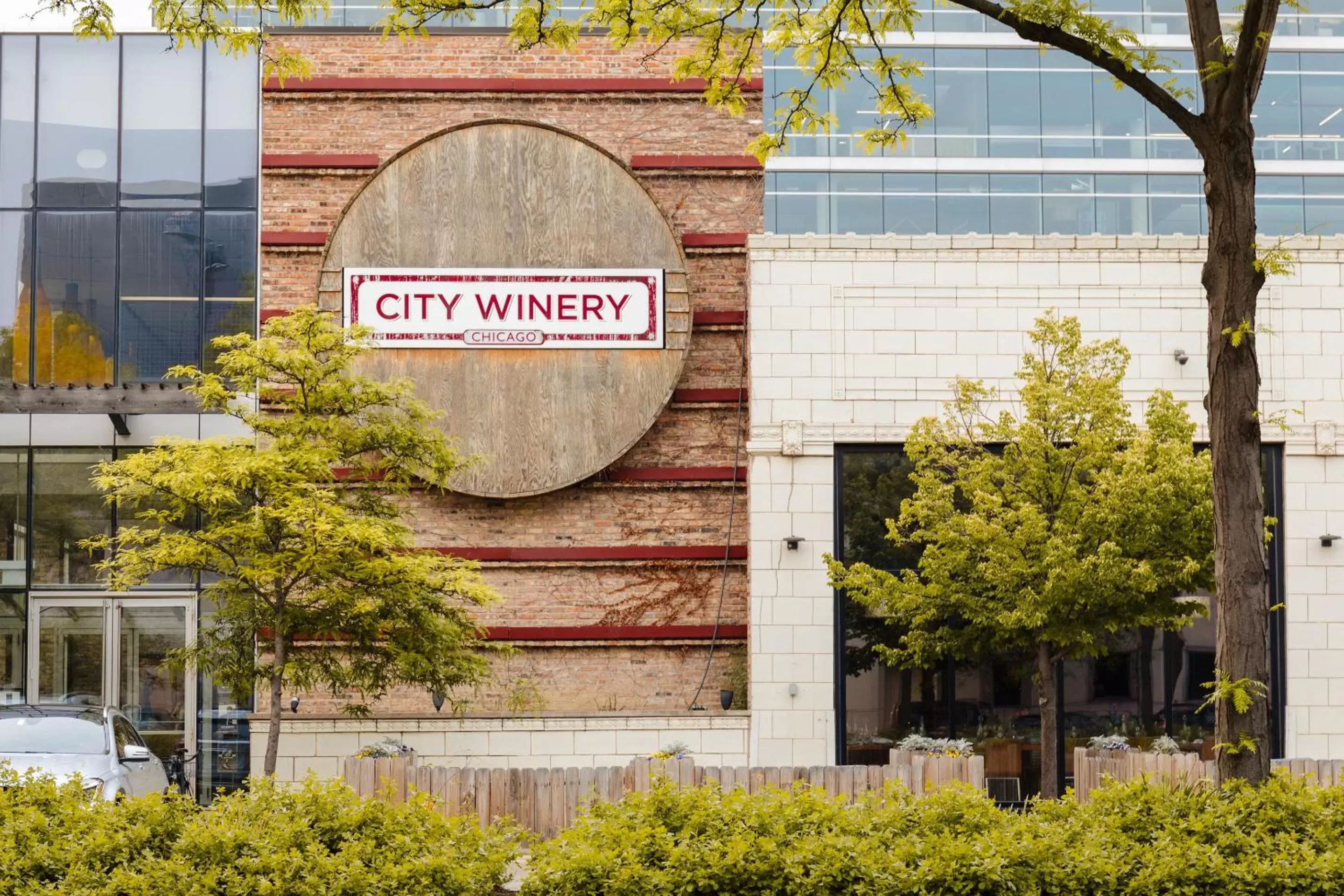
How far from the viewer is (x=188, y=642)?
20.6 m

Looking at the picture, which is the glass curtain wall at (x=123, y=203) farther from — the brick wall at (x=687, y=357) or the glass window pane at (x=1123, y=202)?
the glass window pane at (x=1123, y=202)

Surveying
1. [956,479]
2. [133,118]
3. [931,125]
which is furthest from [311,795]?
[931,125]

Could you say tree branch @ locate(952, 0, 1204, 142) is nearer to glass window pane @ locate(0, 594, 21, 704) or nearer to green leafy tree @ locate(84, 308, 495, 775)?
green leafy tree @ locate(84, 308, 495, 775)

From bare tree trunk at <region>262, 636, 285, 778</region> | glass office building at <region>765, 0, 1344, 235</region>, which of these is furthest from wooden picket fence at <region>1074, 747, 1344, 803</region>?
glass office building at <region>765, 0, 1344, 235</region>

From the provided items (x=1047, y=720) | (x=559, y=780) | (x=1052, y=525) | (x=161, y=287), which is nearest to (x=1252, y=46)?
(x=1052, y=525)

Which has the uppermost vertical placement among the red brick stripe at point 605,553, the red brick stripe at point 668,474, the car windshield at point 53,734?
the red brick stripe at point 668,474

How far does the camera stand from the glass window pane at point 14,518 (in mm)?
20547

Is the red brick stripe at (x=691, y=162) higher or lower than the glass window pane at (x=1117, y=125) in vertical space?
lower

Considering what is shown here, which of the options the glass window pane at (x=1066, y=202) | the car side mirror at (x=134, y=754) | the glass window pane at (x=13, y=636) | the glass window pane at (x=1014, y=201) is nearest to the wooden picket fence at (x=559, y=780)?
the car side mirror at (x=134, y=754)

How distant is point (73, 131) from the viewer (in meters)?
21.1

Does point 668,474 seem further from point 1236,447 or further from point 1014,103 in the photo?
point 1014,103

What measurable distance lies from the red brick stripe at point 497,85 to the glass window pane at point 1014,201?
25.1 m

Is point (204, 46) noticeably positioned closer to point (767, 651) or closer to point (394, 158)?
point (394, 158)

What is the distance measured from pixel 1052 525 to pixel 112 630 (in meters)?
12.7
